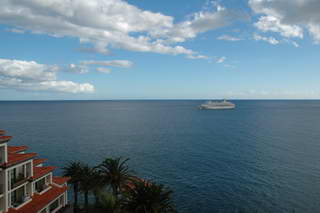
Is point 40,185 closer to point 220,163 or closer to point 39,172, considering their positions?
point 39,172

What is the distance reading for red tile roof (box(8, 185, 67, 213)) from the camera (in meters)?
28.4

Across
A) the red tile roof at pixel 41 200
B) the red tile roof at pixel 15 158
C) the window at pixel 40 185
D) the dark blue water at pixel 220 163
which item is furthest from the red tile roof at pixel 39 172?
the dark blue water at pixel 220 163

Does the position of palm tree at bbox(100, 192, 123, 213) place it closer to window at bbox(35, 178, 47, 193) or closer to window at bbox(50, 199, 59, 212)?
window at bbox(50, 199, 59, 212)

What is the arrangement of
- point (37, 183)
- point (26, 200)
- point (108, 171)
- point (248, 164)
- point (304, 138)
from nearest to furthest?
point (26, 200)
point (37, 183)
point (108, 171)
point (248, 164)
point (304, 138)

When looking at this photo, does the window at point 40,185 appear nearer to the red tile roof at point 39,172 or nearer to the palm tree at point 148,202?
the red tile roof at point 39,172

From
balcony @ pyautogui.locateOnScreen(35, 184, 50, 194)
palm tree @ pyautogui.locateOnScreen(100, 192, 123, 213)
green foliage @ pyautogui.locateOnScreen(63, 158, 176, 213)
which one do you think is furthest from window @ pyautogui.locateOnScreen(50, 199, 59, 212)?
palm tree @ pyautogui.locateOnScreen(100, 192, 123, 213)

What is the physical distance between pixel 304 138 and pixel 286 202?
70.8 meters

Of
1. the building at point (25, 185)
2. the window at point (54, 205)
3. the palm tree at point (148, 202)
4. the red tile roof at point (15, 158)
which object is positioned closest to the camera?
the palm tree at point (148, 202)

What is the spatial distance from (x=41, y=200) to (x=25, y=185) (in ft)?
9.85

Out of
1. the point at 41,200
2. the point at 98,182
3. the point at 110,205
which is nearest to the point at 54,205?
the point at 41,200

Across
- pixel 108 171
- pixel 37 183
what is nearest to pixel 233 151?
pixel 108 171

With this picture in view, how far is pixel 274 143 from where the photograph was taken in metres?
91.4

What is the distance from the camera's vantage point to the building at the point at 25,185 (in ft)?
88.5

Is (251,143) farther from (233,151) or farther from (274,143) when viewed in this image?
(233,151)
